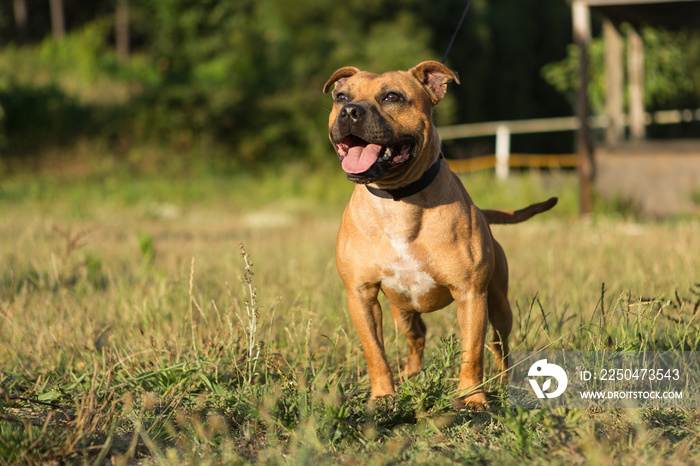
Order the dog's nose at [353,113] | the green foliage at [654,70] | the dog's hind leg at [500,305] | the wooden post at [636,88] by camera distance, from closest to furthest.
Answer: the dog's nose at [353,113], the dog's hind leg at [500,305], the wooden post at [636,88], the green foliage at [654,70]

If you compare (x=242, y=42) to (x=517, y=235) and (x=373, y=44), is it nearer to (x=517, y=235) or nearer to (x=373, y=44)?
(x=373, y=44)

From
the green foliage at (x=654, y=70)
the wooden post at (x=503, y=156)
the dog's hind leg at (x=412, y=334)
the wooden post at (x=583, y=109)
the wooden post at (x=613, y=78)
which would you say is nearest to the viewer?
the dog's hind leg at (x=412, y=334)

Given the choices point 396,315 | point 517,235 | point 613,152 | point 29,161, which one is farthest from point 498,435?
point 29,161

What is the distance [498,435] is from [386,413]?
421 mm

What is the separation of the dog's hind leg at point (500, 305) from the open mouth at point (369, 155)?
71 centimetres

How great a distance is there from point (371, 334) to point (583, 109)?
7.45 meters

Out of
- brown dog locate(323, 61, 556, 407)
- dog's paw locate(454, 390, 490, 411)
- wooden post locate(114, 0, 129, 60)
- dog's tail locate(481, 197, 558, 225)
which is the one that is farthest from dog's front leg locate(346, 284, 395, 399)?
wooden post locate(114, 0, 129, 60)

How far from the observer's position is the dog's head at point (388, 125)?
281 centimetres

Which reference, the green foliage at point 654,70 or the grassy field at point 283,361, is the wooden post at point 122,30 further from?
the grassy field at point 283,361

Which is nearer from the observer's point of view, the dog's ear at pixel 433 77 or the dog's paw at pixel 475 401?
the dog's paw at pixel 475 401

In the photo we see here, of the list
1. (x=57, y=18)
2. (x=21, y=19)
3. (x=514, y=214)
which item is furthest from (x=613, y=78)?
(x=21, y=19)

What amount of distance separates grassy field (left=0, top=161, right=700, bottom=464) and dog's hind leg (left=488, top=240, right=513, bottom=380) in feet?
0.40

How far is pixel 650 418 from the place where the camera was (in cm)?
276

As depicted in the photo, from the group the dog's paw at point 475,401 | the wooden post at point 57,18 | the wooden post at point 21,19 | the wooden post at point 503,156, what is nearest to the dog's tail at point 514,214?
the dog's paw at point 475,401
